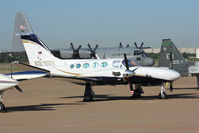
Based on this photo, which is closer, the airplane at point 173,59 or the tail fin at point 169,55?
the airplane at point 173,59

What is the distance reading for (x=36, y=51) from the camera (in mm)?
24969

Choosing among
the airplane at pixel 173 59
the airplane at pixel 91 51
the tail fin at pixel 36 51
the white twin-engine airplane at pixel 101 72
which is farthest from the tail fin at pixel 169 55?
the tail fin at pixel 36 51

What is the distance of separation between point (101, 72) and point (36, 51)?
511 cm

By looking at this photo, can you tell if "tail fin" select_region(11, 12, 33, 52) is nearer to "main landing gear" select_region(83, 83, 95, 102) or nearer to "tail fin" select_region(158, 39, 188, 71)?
"main landing gear" select_region(83, 83, 95, 102)

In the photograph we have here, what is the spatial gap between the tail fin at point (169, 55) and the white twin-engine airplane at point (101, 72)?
7919mm

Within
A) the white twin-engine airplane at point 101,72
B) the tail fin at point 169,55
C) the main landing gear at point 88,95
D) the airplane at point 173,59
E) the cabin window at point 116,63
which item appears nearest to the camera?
the white twin-engine airplane at point 101,72

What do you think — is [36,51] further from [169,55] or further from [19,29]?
[169,55]

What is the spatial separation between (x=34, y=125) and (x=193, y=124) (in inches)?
208

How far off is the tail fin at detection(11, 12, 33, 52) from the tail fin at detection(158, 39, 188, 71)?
11.2 metres

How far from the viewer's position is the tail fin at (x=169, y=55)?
1216 inches

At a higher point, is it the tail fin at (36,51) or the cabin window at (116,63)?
the tail fin at (36,51)

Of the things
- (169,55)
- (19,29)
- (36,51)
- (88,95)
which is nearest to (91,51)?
(169,55)

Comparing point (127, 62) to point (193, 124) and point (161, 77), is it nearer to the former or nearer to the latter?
point (161, 77)

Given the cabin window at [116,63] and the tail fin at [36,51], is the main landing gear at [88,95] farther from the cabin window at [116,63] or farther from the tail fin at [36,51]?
the tail fin at [36,51]
